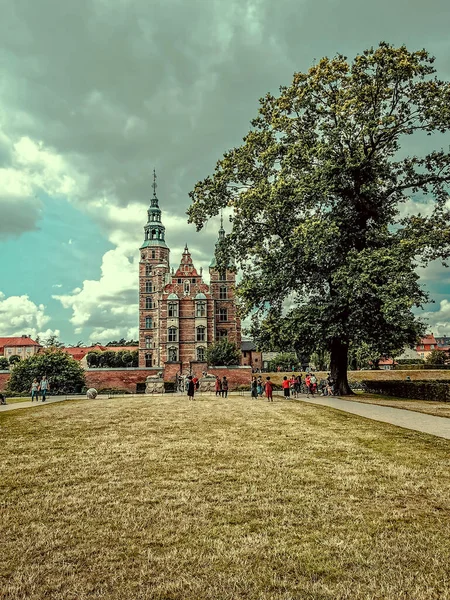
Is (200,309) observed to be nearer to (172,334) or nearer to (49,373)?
(172,334)

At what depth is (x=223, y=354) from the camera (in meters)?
55.6

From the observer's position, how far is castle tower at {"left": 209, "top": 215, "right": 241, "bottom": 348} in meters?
62.8

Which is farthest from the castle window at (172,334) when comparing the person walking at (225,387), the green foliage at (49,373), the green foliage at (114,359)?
the person walking at (225,387)

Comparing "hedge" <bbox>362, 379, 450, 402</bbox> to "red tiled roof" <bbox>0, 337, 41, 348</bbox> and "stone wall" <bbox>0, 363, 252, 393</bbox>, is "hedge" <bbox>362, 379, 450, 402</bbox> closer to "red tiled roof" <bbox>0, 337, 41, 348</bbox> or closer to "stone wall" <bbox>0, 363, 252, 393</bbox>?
"stone wall" <bbox>0, 363, 252, 393</bbox>

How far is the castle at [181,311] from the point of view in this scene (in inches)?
2398

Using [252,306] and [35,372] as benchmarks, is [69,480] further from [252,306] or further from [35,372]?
[35,372]

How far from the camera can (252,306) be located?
82.8 feet

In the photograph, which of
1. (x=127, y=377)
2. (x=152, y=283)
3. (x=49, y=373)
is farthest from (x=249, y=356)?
(x=49, y=373)

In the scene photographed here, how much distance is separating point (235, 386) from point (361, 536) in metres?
36.3

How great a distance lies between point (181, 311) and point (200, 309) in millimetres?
2645

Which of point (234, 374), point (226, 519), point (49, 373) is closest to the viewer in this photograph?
point (226, 519)

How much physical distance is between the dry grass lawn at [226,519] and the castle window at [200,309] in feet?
165

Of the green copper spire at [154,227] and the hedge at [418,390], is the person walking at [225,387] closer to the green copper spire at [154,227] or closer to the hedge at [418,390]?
the hedge at [418,390]

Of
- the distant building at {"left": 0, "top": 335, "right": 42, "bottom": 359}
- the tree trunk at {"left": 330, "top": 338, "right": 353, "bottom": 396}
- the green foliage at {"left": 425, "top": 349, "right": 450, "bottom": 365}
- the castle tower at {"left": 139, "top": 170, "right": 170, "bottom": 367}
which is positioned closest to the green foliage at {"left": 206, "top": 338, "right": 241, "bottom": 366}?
the castle tower at {"left": 139, "top": 170, "right": 170, "bottom": 367}
